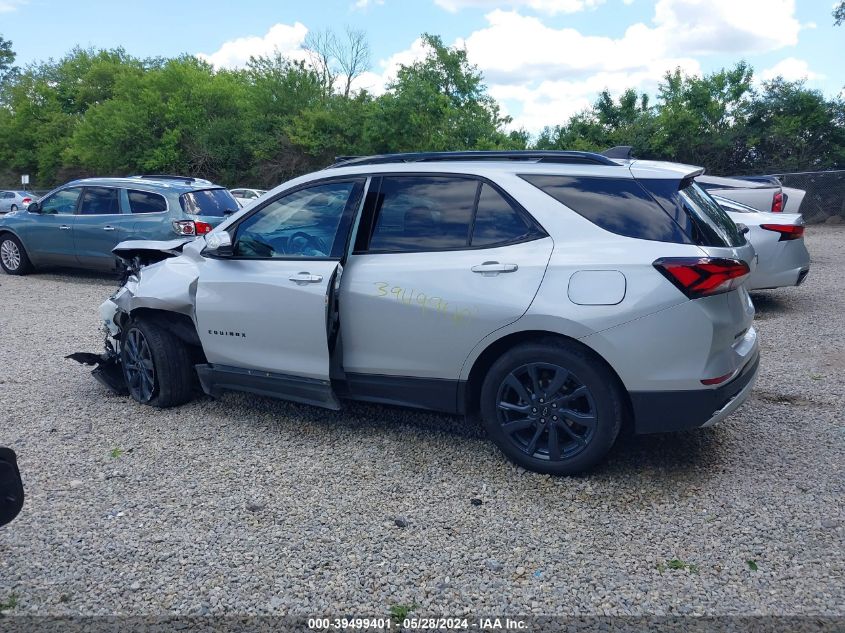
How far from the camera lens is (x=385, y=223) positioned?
178 inches

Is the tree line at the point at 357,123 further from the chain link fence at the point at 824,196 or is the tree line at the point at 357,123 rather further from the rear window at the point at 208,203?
the rear window at the point at 208,203

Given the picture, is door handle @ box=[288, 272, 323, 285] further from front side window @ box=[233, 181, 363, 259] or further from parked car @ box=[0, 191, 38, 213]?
parked car @ box=[0, 191, 38, 213]

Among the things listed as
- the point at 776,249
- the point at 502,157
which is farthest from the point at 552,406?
the point at 776,249

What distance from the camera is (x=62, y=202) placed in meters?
12.1

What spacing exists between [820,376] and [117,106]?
44645 millimetres

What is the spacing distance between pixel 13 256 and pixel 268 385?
33.7 feet

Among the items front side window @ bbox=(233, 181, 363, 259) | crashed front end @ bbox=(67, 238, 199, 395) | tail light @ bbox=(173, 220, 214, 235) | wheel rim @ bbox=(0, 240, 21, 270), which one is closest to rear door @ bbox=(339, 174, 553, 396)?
front side window @ bbox=(233, 181, 363, 259)

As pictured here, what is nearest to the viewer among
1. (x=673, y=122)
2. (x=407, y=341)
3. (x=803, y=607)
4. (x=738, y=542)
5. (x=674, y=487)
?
(x=803, y=607)

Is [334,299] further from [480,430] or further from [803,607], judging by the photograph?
[803,607]

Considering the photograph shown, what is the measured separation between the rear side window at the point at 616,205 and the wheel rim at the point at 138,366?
3086 millimetres

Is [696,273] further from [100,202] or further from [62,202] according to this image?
[62,202]

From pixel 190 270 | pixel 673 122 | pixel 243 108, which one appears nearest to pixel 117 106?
pixel 243 108

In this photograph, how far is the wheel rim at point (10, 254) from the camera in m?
12.8

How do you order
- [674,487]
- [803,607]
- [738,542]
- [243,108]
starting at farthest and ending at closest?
[243,108]
[674,487]
[738,542]
[803,607]
